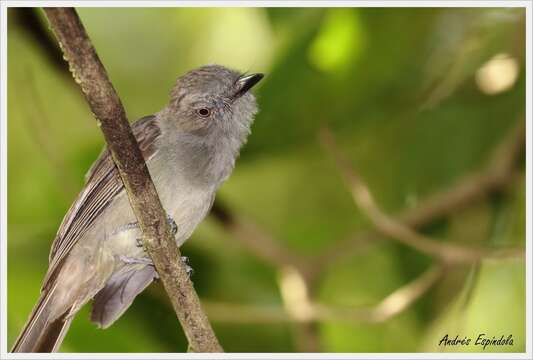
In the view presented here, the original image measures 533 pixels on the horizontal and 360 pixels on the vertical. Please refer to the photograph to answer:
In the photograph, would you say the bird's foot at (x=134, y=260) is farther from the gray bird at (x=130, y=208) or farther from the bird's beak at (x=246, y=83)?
the bird's beak at (x=246, y=83)

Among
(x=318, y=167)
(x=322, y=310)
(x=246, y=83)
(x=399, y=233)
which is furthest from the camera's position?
(x=318, y=167)

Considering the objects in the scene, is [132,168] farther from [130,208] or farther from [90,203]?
[90,203]

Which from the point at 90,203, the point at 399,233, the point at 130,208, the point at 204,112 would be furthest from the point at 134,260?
the point at 399,233

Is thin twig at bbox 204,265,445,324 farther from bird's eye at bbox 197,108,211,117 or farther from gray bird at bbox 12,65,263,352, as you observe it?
bird's eye at bbox 197,108,211,117

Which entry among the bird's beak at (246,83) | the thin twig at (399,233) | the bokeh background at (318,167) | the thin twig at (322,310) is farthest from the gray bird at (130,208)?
the thin twig at (322,310)

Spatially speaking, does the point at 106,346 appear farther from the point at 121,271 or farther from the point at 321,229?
the point at 321,229

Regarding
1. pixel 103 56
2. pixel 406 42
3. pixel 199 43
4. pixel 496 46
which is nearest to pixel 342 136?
pixel 406 42
